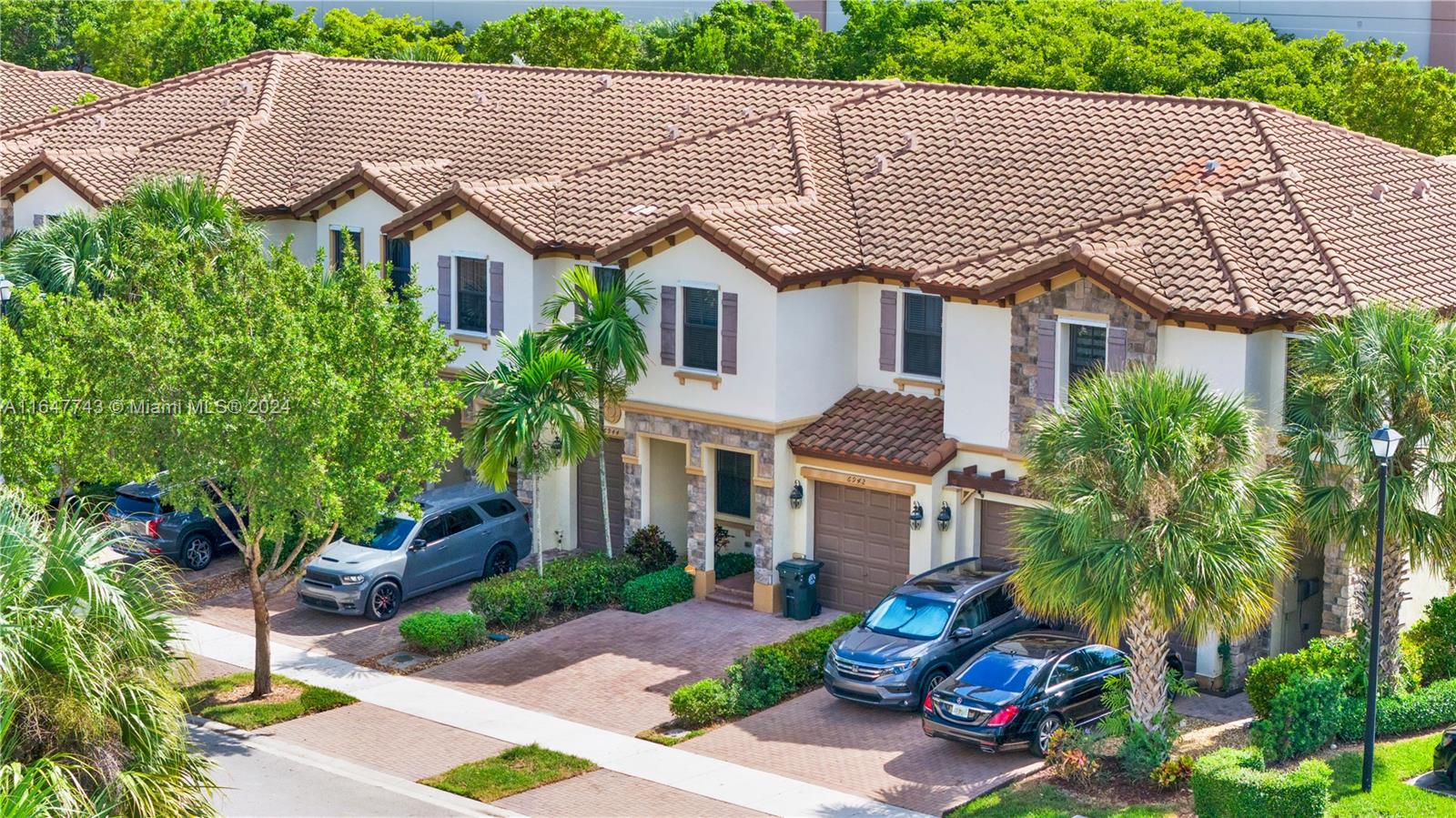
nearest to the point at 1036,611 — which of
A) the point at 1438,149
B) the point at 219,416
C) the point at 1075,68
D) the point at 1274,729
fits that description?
the point at 1274,729

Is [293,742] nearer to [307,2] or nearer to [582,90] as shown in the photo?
[582,90]

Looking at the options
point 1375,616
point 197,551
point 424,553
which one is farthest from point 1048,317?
point 197,551

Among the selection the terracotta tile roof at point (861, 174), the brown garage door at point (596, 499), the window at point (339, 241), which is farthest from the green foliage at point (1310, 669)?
the window at point (339, 241)

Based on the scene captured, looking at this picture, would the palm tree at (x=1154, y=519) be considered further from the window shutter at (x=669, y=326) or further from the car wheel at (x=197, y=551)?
the car wheel at (x=197, y=551)

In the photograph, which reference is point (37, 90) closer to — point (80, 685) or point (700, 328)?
point (700, 328)

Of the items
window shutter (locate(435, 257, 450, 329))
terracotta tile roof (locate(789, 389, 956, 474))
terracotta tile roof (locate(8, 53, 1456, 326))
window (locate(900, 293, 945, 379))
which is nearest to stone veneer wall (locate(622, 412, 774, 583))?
terracotta tile roof (locate(789, 389, 956, 474))

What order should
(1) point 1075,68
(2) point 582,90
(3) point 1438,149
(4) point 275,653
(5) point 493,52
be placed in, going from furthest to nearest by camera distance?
(5) point 493,52, (1) point 1075,68, (3) point 1438,149, (2) point 582,90, (4) point 275,653
